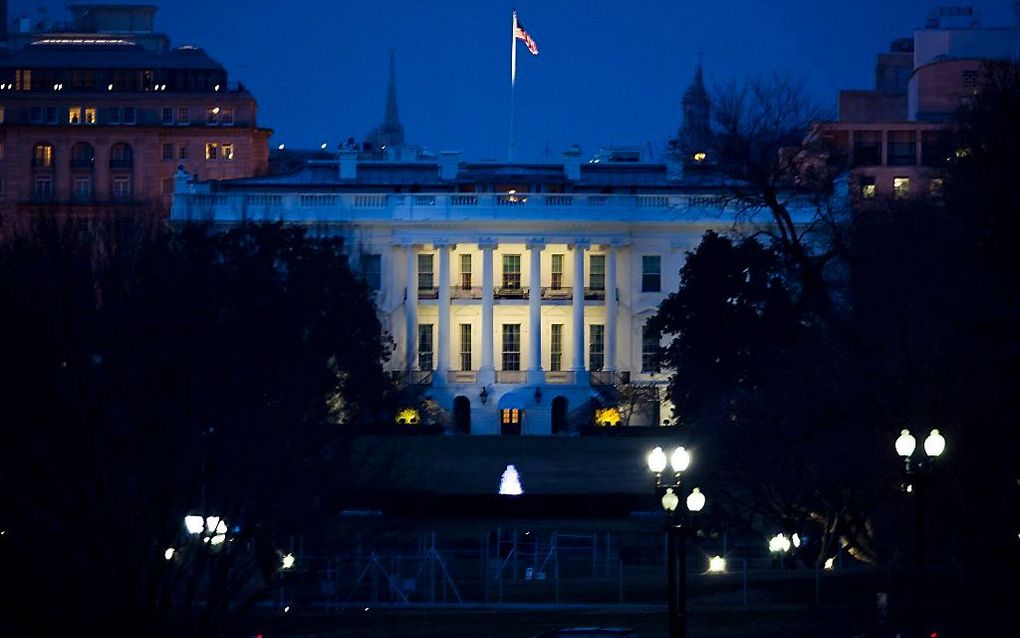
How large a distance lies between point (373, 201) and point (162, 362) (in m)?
87.3

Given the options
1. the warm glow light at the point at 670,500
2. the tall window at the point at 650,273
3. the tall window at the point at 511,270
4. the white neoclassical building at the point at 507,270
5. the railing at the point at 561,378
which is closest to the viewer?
the warm glow light at the point at 670,500

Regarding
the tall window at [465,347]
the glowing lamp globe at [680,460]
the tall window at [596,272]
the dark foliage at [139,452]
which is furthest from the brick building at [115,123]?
the dark foliage at [139,452]

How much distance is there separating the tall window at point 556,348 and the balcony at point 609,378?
229cm

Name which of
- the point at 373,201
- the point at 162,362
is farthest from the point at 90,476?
the point at 373,201

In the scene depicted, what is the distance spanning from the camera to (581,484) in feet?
241

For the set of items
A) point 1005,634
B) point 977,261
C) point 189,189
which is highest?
point 189,189

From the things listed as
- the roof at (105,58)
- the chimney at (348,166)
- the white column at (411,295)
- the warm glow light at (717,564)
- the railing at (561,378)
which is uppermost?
the roof at (105,58)

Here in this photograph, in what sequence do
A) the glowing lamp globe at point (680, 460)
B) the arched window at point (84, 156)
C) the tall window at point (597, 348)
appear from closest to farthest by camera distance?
the glowing lamp globe at point (680, 460), the tall window at point (597, 348), the arched window at point (84, 156)

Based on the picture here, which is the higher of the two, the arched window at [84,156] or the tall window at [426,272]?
the arched window at [84,156]

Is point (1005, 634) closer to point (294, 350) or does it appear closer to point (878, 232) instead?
point (294, 350)

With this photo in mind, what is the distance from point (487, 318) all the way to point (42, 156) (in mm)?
53817

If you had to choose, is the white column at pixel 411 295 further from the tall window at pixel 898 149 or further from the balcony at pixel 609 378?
the tall window at pixel 898 149

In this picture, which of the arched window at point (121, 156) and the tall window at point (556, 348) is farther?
the arched window at point (121, 156)

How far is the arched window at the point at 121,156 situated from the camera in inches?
6142
